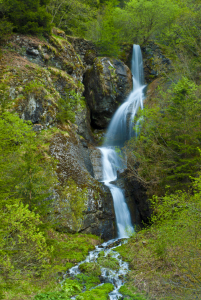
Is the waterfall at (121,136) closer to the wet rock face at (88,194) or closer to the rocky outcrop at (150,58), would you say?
the rocky outcrop at (150,58)

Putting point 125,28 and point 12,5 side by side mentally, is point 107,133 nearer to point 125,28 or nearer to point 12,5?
point 12,5

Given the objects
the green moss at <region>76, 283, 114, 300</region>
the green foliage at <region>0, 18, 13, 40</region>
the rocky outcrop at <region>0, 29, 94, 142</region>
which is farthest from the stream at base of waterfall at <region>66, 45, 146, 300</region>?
the green foliage at <region>0, 18, 13, 40</region>

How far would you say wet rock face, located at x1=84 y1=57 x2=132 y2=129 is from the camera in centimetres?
2488

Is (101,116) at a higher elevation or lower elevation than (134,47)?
lower

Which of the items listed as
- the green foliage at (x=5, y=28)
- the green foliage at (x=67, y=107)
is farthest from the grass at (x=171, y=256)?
the green foliage at (x=5, y=28)

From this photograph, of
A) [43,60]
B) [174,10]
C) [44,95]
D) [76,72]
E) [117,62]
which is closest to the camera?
[44,95]

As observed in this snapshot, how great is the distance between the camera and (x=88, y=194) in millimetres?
14094

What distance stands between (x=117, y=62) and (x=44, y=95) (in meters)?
15.4

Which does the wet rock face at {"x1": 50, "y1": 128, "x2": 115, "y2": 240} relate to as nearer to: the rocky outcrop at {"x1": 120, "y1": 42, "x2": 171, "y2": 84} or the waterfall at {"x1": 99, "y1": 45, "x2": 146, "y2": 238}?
→ the waterfall at {"x1": 99, "y1": 45, "x2": 146, "y2": 238}

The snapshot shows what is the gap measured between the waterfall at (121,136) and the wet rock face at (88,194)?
997 mm

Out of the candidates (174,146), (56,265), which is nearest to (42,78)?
(174,146)

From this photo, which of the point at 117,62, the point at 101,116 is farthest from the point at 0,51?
the point at 117,62

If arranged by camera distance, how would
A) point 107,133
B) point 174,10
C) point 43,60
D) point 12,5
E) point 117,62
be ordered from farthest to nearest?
point 174,10 → point 117,62 → point 107,133 → point 43,60 → point 12,5

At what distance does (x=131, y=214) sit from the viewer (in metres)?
16.4
